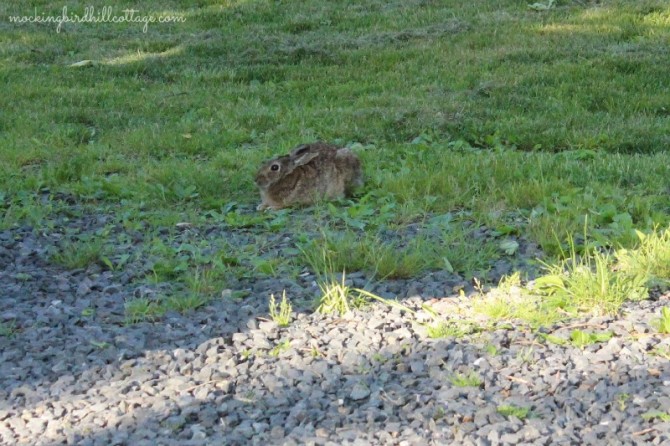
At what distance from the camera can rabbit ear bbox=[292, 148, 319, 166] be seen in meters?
8.20

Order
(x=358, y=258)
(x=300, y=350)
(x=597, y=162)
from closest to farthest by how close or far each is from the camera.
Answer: (x=300, y=350) < (x=358, y=258) < (x=597, y=162)

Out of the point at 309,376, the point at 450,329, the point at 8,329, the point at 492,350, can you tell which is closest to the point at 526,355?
the point at 492,350

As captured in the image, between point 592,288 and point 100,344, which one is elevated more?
point 592,288

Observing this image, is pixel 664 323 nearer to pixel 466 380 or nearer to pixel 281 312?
pixel 466 380

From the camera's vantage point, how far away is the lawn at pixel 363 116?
7.48 metres

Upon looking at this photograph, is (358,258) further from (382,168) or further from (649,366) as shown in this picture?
(382,168)

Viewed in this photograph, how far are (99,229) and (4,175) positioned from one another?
227 cm

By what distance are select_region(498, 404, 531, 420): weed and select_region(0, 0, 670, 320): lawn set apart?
189 centimetres

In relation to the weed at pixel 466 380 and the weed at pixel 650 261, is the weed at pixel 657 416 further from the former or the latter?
the weed at pixel 650 261

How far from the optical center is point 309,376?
4.73 m

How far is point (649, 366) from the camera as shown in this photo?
184 inches

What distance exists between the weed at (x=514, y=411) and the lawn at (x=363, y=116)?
6.21ft

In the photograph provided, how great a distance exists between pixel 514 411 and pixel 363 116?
757 centimetres

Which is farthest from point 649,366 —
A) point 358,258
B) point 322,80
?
point 322,80
